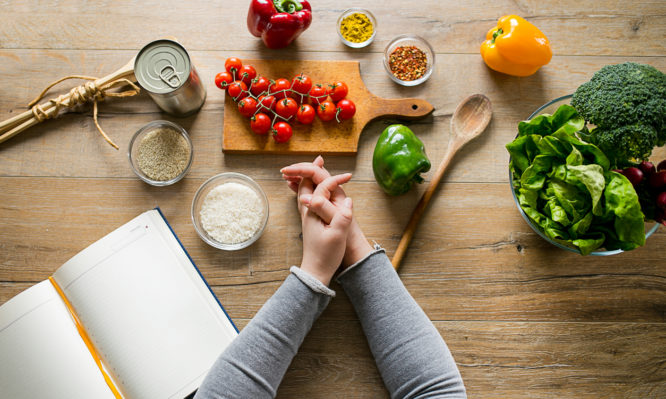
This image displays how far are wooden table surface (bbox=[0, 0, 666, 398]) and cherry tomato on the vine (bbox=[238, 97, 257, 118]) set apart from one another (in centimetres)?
10

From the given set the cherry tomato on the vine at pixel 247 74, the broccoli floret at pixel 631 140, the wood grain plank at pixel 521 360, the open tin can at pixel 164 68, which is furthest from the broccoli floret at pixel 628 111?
the open tin can at pixel 164 68

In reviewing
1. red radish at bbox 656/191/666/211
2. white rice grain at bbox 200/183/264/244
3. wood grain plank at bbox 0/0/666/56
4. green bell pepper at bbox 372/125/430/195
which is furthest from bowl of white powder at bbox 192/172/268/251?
red radish at bbox 656/191/666/211

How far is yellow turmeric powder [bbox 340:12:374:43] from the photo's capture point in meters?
1.17

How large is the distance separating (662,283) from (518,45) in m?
0.78

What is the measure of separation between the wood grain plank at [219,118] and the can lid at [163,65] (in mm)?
152

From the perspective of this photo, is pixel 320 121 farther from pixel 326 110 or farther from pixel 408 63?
pixel 408 63

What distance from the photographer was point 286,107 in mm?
1104

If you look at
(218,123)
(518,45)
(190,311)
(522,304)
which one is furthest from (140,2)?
(522,304)

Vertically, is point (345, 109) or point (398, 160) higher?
point (345, 109)

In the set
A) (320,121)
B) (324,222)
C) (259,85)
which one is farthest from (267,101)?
(324,222)

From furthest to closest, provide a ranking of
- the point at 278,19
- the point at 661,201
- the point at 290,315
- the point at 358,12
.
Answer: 1. the point at 358,12
2. the point at 278,19
3. the point at 290,315
4. the point at 661,201

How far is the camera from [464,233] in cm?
113

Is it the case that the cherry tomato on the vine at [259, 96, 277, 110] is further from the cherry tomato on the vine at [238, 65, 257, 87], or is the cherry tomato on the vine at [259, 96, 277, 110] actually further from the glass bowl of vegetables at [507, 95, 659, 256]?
the glass bowl of vegetables at [507, 95, 659, 256]

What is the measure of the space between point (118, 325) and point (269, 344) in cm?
40
